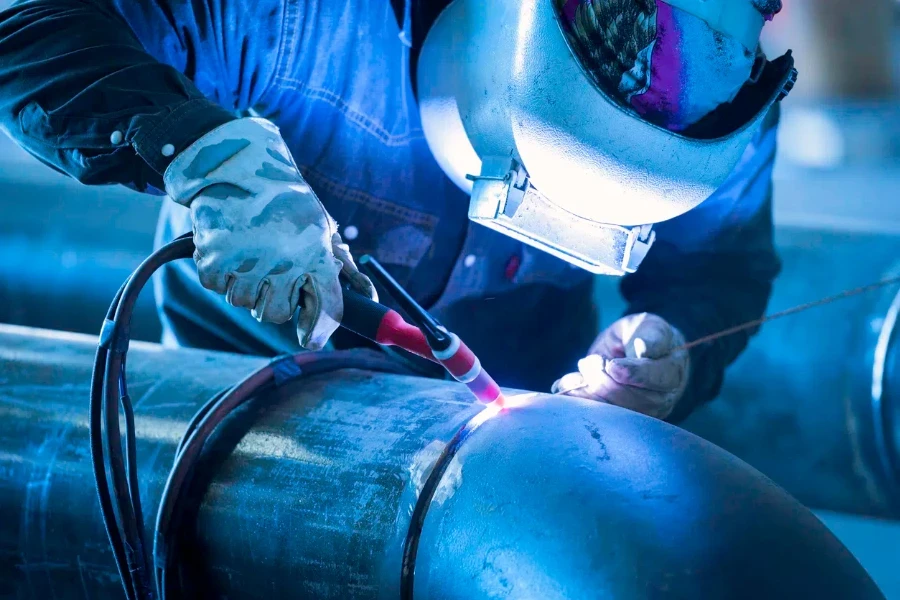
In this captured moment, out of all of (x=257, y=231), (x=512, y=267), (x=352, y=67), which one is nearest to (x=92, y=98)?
(x=257, y=231)

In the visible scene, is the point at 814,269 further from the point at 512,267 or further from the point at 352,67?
the point at 352,67

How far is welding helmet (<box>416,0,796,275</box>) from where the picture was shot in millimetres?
692

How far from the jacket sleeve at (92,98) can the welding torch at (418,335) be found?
217mm

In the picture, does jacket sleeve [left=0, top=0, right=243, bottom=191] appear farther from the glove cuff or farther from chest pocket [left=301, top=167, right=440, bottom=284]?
chest pocket [left=301, top=167, right=440, bottom=284]

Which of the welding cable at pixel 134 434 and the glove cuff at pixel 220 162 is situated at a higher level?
the glove cuff at pixel 220 162

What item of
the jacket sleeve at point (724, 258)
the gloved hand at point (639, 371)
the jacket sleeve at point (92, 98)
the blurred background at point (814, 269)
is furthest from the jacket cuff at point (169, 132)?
the blurred background at point (814, 269)

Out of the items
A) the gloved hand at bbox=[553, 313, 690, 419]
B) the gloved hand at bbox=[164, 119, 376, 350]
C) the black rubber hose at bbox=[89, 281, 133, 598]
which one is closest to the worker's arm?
the gloved hand at bbox=[164, 119, 376, 350]

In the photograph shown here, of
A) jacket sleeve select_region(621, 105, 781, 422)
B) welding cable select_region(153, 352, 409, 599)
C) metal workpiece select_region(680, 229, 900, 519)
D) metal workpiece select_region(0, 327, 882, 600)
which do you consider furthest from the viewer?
metal workpiece select_region(680, 229, 900, 519)

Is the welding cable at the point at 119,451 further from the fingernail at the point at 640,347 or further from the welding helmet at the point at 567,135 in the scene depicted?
the fingernail at the point at 640,347

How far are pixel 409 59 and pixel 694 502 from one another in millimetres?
657

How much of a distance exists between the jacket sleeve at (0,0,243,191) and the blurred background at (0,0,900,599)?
2.63 ft

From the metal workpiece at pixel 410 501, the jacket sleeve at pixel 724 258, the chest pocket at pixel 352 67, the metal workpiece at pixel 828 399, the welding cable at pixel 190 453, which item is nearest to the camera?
the metal workpiece at pixel 410 501

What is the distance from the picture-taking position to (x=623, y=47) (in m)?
0.70

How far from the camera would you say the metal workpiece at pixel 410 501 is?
508mm
